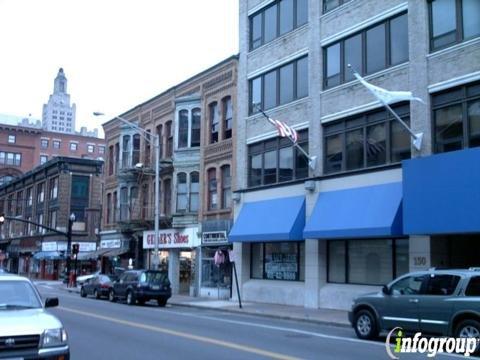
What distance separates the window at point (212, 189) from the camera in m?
33.3

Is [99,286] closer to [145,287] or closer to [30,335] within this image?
[145,287]

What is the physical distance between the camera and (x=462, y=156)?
18422 millimetres

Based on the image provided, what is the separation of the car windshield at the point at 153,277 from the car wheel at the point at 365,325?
14.3 metres

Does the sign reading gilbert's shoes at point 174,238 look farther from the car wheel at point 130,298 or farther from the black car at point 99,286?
the car wheel at point 130,298

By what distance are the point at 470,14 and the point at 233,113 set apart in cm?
Answer: 1429

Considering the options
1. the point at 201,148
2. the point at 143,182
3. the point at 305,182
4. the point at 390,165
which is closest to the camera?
the point at 390,165

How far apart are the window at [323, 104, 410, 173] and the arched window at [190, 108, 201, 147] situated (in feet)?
35.4

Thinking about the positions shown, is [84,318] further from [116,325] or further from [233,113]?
[233,113]

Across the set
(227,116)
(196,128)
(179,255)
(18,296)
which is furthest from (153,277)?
(18,296)

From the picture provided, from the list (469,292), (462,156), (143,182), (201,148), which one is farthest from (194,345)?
(143,182)

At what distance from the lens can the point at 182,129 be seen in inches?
1423

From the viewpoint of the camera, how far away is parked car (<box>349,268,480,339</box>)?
1299 cm

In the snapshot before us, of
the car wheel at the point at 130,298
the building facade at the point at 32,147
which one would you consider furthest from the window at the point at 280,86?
the building facade at the point at 32,147

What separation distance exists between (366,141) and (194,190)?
1340 centimetres
